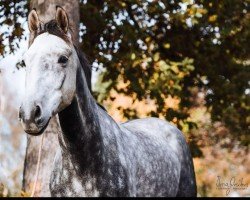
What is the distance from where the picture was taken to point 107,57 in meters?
12.6

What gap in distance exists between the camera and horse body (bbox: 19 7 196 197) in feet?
15.6

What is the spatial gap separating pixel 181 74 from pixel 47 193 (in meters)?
5.76

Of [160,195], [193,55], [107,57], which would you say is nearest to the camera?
[160,195]

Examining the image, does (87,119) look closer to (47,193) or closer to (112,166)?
(112,166)

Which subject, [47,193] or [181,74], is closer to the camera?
[47,193]

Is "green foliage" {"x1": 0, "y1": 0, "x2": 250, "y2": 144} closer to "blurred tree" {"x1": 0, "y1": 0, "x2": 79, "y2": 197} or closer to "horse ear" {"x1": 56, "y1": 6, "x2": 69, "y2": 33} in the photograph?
"blurred tree" {"x1": 0, "y1": 0, "x2": 79, "y2": 197}

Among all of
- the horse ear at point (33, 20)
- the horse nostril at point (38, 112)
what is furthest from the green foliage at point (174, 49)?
the horse nostril at point (38, 112)

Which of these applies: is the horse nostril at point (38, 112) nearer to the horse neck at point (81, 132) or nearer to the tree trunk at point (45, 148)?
the horse neck at point (81, 132)

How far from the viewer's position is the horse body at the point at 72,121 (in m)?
4.74

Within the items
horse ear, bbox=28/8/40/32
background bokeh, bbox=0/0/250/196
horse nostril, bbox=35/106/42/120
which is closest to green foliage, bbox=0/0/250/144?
background bokeh, bbox=0/0/250/196

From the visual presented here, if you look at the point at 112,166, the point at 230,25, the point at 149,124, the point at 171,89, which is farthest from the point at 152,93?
the point at 112,166

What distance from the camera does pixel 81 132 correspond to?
17.2ft

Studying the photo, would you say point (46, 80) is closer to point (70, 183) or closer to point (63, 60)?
point (63, 60)

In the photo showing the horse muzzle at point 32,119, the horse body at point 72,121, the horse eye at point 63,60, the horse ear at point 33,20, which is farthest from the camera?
the horse ear at point 33,20
